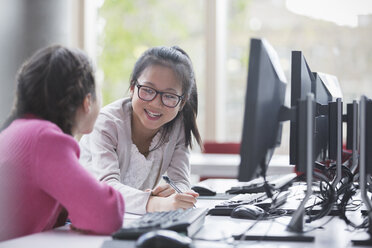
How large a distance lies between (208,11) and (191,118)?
2.66 m

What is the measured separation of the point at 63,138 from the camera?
116 cm

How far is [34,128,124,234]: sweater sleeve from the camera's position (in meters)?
1.14

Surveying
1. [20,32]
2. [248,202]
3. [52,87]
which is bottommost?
[248,202]

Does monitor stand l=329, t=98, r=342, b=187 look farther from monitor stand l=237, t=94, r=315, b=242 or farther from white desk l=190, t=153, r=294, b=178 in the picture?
white desk l=190, t=153, r=294, b=178

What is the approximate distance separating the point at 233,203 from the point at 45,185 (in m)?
0.69

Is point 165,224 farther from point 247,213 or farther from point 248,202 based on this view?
point 248,202

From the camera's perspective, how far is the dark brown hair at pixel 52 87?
48.8 inches

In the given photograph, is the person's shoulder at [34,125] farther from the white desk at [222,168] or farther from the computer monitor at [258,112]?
the white desk at [222,168]

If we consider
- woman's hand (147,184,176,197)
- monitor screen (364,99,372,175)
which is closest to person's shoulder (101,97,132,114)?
woman's hand (147,184,176,197)

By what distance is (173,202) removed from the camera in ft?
4.95

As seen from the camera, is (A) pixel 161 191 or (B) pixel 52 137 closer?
(B) pixel 52 137

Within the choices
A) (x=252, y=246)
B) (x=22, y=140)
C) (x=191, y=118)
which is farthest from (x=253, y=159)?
(x=191, y=118)

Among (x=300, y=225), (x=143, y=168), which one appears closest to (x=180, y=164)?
(x=143, y=168)

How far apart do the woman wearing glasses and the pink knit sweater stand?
1.64ft
